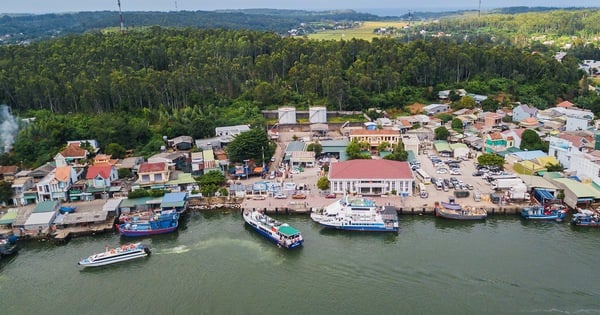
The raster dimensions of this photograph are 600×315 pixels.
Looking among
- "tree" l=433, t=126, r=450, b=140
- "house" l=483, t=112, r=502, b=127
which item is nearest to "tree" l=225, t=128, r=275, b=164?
"tree" l=433, t=126, r=450, b=140

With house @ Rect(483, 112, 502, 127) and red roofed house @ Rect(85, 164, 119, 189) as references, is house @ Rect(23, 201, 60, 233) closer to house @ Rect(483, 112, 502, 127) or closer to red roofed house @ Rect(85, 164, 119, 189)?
red roofed house @ Rect(85, 164, 119, 189)

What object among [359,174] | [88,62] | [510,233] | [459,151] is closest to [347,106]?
[459,151]

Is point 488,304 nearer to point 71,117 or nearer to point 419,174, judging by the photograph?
point 419,174

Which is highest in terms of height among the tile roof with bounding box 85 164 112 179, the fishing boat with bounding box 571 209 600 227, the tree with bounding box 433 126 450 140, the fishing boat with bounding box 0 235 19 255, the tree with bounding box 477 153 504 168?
the tile roof with bounding box 85 164 112 179

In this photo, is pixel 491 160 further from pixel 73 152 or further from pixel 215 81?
pixel 215 81

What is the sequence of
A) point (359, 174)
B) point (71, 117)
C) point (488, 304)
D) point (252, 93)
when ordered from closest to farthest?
point (488, 304) < point (359, 174) < point (71, 117) < point (252, 93)

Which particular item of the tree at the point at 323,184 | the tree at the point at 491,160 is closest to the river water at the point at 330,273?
the tree at the point at 323,184
